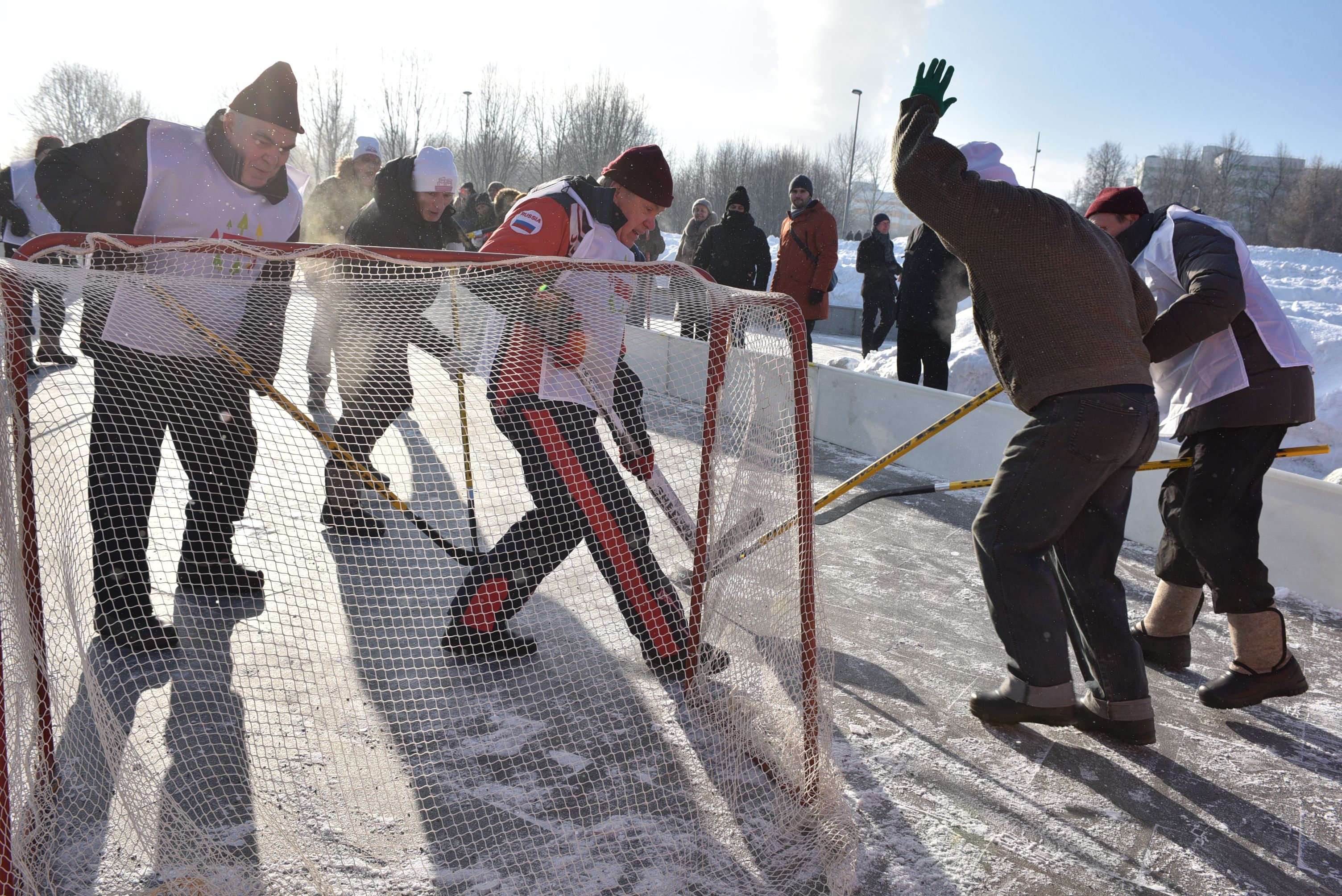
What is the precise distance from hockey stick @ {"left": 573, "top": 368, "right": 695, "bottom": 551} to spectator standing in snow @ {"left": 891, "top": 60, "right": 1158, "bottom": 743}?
82cm

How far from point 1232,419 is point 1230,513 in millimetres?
281

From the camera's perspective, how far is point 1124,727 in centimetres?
237

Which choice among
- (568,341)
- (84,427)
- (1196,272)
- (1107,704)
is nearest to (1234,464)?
(1196,272)

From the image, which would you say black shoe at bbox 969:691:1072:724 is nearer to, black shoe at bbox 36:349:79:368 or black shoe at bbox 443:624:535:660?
black shoe at bbox 443:624:535:660

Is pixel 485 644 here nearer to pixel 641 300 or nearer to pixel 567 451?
pixel 567 451

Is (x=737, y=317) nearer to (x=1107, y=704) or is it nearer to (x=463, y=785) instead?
(x=463, y=785)

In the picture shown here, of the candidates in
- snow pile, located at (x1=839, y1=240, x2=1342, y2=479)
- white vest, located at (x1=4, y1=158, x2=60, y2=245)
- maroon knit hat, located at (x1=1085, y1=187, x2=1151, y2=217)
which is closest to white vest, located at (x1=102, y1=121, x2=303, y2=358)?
maroon knit hat, located at (x1=1085, y1=187, x2=1151, y2=217)

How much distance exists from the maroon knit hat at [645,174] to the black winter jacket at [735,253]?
16.2ft

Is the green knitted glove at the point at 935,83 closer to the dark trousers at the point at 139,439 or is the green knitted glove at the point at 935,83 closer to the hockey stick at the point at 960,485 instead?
the hockey stick at the point at 960,485

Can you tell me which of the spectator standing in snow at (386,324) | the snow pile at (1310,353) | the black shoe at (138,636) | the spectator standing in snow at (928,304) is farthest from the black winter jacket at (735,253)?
the black shoe at (138,636)

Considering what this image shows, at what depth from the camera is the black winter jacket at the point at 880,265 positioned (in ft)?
27.7

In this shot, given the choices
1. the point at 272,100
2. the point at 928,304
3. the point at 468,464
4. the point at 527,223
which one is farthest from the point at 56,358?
the point at 928,304

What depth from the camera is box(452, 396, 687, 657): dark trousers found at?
2.45 metres

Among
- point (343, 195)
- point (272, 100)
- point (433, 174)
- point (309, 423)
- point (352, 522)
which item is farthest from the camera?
point (343, 195)
